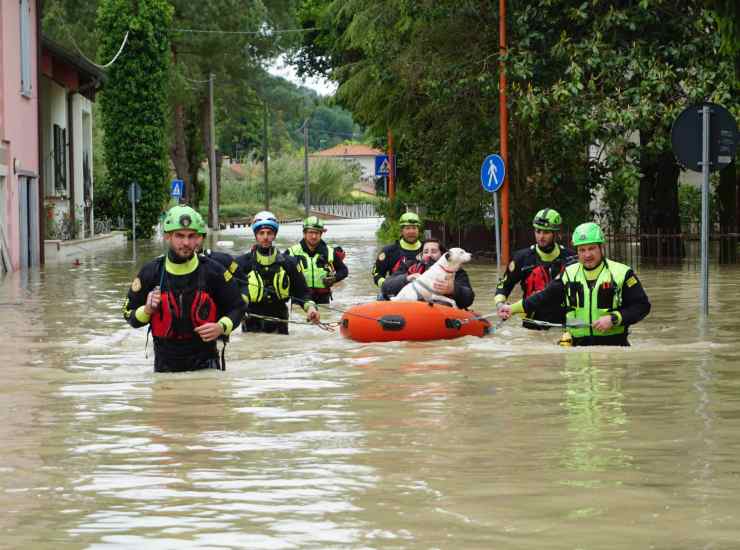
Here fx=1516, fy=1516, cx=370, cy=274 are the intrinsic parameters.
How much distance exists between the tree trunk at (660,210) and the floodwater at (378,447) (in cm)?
1745

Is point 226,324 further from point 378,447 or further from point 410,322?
point 410,322

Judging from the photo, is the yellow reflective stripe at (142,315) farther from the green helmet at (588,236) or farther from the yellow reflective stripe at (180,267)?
the green helmet at (588,236)

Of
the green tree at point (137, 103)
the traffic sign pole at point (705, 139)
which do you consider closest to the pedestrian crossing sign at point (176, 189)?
the green tree at point (137, 103)

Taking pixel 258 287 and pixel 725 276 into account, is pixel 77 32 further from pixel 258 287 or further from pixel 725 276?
pixel 258 287

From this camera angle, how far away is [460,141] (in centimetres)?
3512

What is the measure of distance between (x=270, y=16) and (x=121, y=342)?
59.5m

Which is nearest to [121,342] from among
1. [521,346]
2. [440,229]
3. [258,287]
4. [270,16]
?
[258,287]

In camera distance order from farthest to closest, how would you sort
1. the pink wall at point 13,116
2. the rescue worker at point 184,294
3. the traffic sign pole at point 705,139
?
the pink wall at point 13,116
the traffic sign pole at point 705,139
the rescue worker at point 184,294

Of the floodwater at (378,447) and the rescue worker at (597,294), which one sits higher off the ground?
the rescue worker at (597,294)

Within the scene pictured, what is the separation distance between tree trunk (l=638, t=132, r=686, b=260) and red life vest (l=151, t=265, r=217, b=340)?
22797 mm

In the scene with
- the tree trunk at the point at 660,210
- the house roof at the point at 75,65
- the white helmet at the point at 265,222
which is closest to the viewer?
the white helmet at the point at 265,222

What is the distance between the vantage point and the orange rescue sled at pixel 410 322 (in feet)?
50.6

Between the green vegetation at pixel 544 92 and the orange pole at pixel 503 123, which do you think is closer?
the green vegetation at pixel 544 92

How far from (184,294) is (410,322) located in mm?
4770
